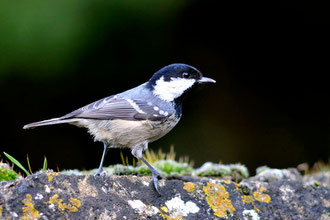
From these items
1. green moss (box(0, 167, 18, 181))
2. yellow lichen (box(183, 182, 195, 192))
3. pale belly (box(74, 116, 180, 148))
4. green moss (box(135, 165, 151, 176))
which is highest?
pale belly (box(74, 116, 180, 148))

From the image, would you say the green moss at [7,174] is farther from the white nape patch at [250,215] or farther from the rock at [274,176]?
the rock at [274,176]

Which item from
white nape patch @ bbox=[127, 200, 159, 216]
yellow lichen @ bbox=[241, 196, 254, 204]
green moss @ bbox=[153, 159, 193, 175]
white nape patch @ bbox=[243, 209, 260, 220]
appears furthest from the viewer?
green moss @ bbox=[153, 159, 193, 175]

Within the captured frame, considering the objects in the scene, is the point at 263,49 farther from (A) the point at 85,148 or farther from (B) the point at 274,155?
(A) the point at 85,148

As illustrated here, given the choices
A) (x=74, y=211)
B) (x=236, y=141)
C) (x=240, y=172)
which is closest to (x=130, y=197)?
(x=74, y=211)

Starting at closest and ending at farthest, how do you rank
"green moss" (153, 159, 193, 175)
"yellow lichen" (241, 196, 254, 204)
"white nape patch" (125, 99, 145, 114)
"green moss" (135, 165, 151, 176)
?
"yellow lichen" (241, 196, 254, 204), "white nape patch" (125, 99, 145, 114), "green moss" (135, 165, 151, 176), "green moss" (153, 159, 193, 175)

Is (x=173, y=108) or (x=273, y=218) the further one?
(x=173, y=108)

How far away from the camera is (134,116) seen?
11.8 feet

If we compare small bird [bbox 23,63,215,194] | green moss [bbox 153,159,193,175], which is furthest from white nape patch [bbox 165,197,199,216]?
green moss [bbox 153,159,193,175]

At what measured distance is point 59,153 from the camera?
6.43 m

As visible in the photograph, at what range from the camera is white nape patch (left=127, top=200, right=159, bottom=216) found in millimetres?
2635

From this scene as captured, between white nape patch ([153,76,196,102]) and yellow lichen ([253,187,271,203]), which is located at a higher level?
white nape patch ([153,76,196,102])

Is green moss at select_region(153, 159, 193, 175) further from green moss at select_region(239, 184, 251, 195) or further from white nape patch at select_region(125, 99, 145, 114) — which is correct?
green moss at select_region(239, 184, 251, 195)

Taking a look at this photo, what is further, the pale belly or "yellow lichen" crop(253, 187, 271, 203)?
the pale belly

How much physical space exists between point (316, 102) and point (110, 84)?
337 cm
